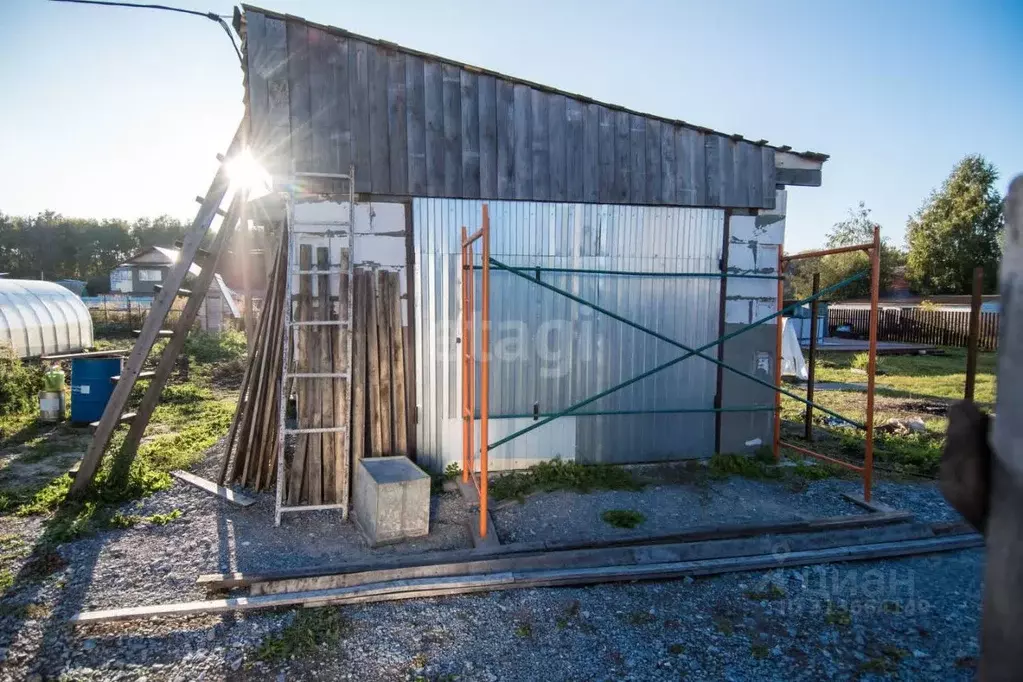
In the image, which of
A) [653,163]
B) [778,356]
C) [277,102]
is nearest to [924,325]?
[778,356]

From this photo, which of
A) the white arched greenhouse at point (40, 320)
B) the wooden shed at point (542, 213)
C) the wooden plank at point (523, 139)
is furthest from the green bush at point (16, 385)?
the wooden plank at point (523, 139)

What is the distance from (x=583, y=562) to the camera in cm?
532

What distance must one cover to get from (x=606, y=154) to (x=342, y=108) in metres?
3.26

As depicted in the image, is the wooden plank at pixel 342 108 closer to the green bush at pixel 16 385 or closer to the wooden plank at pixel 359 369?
the wooden plank at pixel 359 369

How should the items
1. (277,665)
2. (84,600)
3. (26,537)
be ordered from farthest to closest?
(26,537)
(84,600)
(277,665)

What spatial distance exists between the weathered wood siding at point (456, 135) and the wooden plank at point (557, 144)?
13 mm

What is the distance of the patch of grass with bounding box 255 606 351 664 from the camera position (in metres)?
4.06

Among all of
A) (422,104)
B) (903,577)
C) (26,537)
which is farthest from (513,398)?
(26,537)

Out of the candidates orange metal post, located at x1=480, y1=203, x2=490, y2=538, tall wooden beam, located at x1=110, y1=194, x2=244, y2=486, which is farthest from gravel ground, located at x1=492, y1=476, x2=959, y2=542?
tall wooden beam, located at x1=110, y1=194, x2=244, y2=486

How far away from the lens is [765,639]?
171 inches

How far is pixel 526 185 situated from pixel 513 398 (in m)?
2.67

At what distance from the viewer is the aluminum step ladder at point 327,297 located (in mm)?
→ 6348

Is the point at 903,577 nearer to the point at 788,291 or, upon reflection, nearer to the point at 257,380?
the point at 257,380

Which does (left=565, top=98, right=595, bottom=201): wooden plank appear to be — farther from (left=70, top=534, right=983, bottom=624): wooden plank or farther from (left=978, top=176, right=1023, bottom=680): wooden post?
(left=978, top=176, right=1023, bottom=680): wooden post
